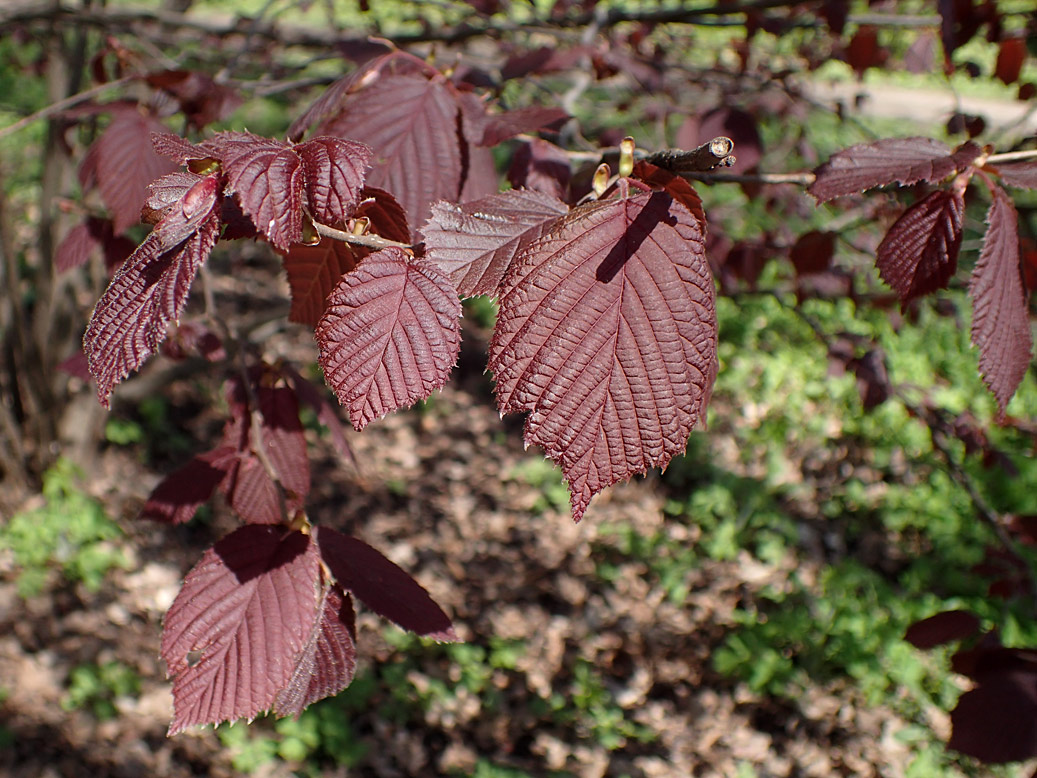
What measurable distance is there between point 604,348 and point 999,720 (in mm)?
954

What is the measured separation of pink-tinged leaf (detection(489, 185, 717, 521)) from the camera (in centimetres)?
64

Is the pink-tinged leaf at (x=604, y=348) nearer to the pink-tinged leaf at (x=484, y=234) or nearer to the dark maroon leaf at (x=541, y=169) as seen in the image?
the pink-tinged leaf at (x=484, y=234)

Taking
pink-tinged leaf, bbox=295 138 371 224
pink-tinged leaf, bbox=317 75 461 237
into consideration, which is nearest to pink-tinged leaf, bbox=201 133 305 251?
pink-tinged leaf, bbox=295 138 371 224

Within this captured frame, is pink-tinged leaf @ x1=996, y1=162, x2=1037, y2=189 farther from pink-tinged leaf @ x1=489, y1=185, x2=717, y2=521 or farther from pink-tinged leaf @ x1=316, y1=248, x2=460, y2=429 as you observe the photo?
pink-tinged leaf @ x1=316, y1=248, x2=460, y2=429

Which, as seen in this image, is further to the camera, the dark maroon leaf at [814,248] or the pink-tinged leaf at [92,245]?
the pink-tinged leaf at [92,245]

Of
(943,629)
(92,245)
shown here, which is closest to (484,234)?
(943,629)

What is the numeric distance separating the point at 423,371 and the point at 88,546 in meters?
3.13

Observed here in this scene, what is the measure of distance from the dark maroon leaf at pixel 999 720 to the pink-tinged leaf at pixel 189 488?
3.92 ft

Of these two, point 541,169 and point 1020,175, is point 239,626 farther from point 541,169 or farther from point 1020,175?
point 1020,175

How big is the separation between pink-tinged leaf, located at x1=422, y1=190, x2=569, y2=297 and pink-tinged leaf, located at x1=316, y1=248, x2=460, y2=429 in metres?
0.03

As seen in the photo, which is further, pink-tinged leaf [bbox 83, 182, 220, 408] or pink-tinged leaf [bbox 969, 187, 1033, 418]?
pink-tinged leaf [bbox 969, 187, 1033, 418]

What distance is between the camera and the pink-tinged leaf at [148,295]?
0.63m

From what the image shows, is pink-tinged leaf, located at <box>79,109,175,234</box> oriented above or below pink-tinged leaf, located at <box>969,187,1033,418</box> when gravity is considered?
below

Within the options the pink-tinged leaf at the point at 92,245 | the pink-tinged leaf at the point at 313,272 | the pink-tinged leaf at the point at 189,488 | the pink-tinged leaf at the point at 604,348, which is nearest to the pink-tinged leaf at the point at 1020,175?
the pink-tinged leaf at the point at 604,348
